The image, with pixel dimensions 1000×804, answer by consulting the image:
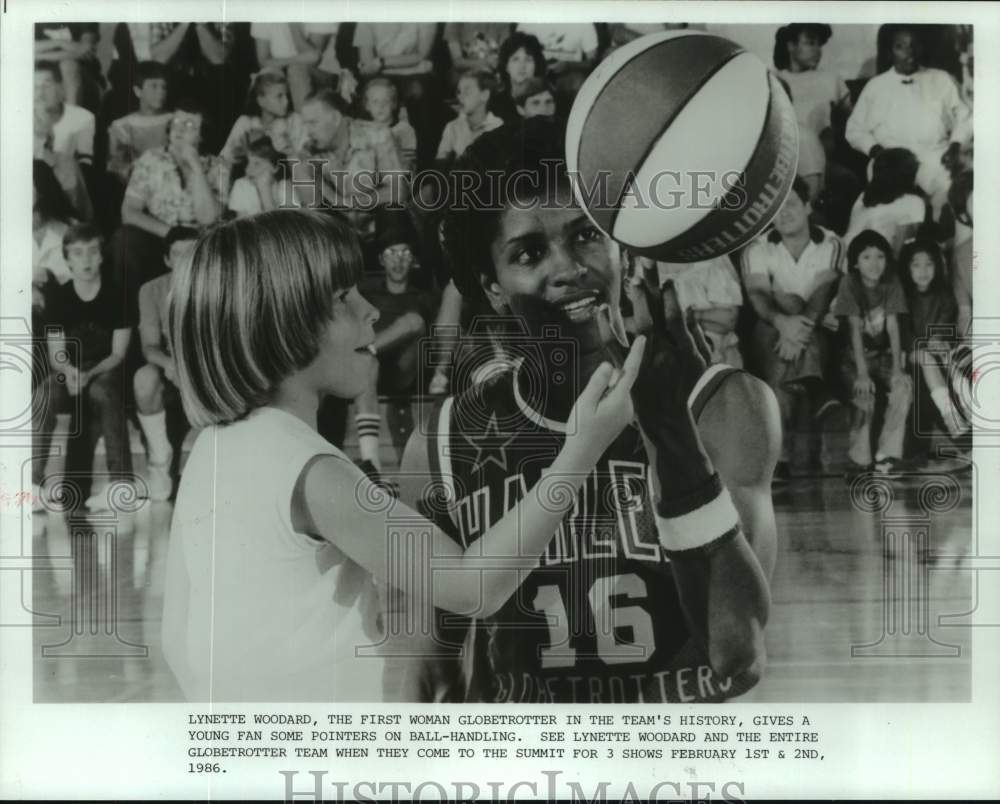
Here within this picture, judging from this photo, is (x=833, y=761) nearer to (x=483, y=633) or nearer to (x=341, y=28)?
(x=483, y=633)

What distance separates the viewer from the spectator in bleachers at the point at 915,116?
2621 mm

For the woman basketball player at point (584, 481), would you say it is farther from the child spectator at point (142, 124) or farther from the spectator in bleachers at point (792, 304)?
the child spectator at point (142, 124)

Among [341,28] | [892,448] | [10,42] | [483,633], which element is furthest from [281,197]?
[892,448]

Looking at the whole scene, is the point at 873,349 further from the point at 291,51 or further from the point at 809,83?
the point at 291,51

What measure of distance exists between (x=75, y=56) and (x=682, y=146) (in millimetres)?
1802

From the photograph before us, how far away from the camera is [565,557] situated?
258 centimetres

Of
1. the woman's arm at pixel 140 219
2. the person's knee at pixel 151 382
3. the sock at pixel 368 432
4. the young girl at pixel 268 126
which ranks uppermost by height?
the young girl at pixel 268 126

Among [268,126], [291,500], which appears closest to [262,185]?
[268,126]

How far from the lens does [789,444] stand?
2602 mm

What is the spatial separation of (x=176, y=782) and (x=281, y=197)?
174cm

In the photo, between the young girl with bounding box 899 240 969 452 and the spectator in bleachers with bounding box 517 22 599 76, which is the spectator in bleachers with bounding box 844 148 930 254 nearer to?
the young girl with bounding box 899 240 969 452

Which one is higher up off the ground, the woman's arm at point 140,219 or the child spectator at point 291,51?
the child spectator at point 291,51

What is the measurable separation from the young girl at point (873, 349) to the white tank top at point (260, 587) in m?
1.48

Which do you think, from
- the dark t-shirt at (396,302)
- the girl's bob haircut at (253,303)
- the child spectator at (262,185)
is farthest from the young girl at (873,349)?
the child spectator at (262,185)
